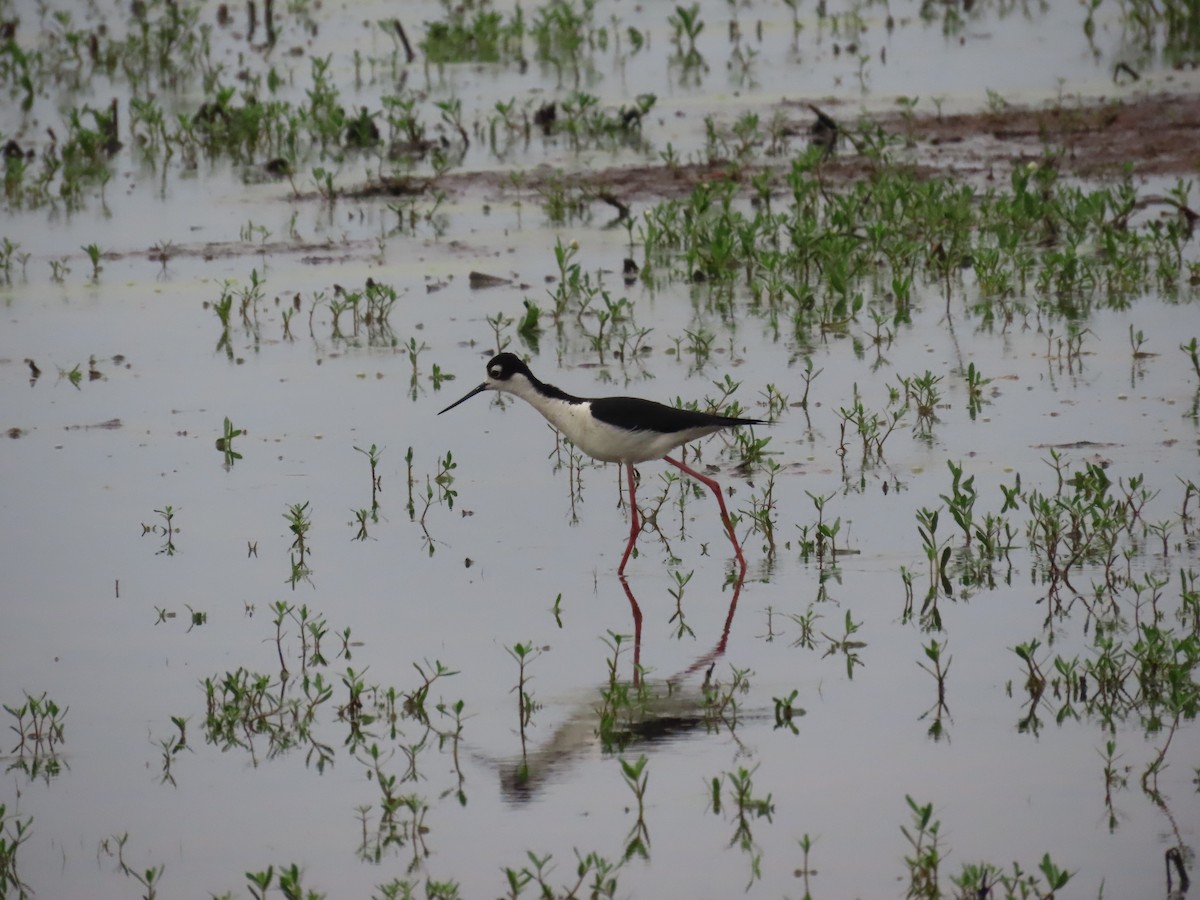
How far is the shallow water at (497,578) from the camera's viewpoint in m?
5.05

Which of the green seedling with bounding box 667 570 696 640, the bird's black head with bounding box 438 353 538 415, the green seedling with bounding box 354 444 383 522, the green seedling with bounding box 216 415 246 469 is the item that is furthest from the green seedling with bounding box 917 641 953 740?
the green seedling with bounding box 216 415 246 469

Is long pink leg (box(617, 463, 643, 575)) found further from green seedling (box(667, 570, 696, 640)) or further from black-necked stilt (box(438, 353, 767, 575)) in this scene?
green seedling (box(667, 570, 696, 640))

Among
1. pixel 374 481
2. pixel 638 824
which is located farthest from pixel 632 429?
pixel 638 824

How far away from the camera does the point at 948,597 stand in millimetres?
6531

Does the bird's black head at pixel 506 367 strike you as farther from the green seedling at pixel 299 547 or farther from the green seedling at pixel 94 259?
the green seedling at pixel 94 259

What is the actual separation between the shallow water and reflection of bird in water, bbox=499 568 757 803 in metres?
0.02

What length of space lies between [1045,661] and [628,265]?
5.23 metres

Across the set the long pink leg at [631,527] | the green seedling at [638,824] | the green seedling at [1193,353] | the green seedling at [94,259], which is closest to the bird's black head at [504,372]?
the long pink leg at [631,527]

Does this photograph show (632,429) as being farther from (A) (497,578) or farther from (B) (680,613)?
(B) (680,613)

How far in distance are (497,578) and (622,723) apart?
1405 mm

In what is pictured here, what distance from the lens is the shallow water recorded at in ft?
16.6

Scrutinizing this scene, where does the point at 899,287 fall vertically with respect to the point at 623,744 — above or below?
above

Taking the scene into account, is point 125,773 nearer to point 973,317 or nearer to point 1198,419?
point 1198,419

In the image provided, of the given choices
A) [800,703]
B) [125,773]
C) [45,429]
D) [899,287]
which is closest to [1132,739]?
[800,703]
